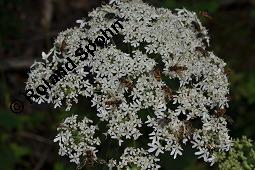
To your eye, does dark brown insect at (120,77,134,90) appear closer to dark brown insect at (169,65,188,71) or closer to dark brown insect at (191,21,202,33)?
dark brown insect at (169,65,188,71)

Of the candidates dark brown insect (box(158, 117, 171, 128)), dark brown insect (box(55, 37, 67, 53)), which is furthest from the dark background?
dark brown insect (box(158, 117, 171, 128))

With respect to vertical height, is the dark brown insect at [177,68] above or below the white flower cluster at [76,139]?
above

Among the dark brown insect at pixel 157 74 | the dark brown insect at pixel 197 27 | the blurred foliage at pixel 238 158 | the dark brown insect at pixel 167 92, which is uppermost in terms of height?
the dark brown insect at pixel 197 27

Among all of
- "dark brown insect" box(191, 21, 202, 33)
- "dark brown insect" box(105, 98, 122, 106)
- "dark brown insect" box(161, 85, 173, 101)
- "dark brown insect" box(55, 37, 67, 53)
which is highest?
"dark brown insect" box(191, 21, 202, 33)

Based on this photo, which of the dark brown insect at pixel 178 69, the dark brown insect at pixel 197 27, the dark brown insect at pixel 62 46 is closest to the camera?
the dark brown insect at pixel 178 69

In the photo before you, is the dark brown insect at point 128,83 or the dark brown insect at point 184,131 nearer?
the dark brown insect at point 184,131

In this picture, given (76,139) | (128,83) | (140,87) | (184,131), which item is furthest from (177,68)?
(76,139)

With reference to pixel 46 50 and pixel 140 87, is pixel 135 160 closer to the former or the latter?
pixel 140 87

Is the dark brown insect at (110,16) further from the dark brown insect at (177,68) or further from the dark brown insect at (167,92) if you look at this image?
the dark brown insect at (167,92)

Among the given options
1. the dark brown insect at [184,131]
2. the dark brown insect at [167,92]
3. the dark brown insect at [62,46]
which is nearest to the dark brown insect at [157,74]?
the dark brown insect at [167,92]
